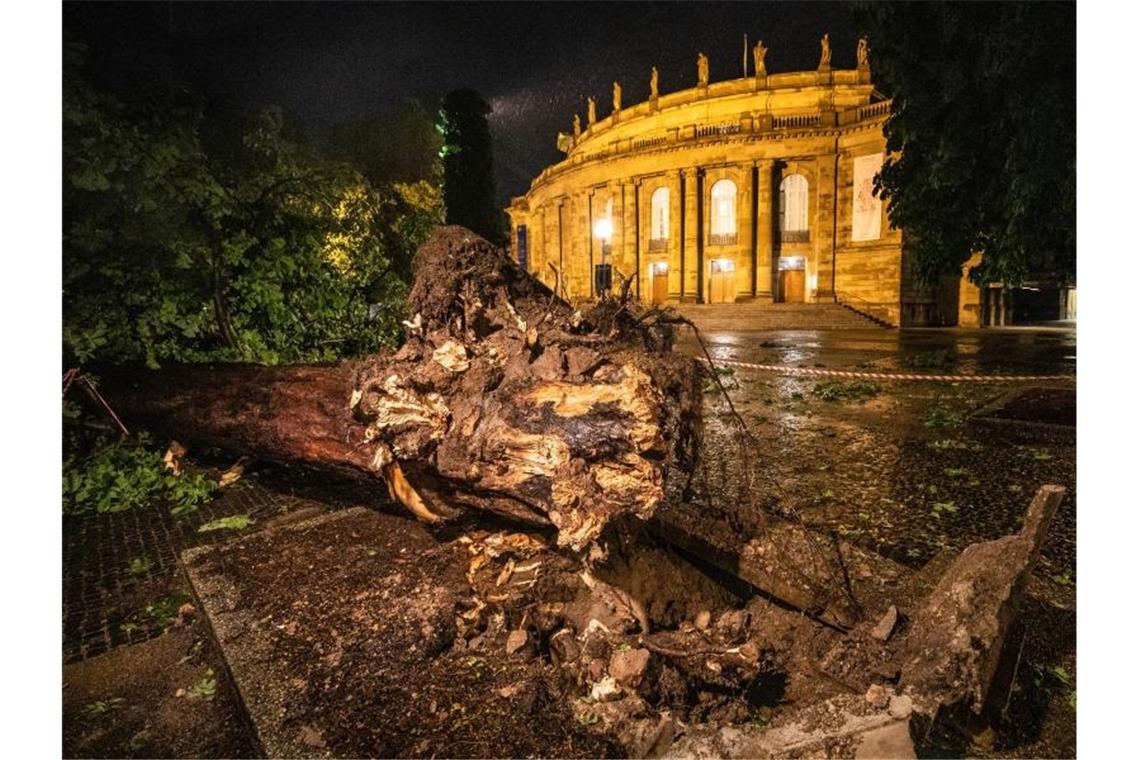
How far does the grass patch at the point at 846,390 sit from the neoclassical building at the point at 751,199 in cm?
1925

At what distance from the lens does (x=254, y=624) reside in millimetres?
2750

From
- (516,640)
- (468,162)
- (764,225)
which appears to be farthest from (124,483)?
(764,225)

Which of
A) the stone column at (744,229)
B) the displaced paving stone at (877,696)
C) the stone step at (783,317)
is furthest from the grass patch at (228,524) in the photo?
the stone column at (744,229)

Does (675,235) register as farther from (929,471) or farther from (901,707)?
(901,707)

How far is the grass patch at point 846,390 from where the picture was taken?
8938 mm

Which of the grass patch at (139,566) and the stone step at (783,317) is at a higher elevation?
the stone step at (783,317)

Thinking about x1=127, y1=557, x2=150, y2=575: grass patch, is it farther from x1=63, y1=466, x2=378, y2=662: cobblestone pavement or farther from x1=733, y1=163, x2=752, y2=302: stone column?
x1=733, y1=163, x2=752, y2=302: stone column

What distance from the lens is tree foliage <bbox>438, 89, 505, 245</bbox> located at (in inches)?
985

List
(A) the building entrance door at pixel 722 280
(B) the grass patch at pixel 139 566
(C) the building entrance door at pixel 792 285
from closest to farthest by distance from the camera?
(B) the grass patch at pixel 139 566 → (C) the building entrance door at pixel 792 285 → (A) the building entrance door at pixel 722 280

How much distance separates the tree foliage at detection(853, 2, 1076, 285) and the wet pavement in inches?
76.0

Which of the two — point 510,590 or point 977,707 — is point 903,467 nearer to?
point 977,707

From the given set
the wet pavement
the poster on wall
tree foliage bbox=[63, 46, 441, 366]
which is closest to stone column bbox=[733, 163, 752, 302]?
the poster on wall

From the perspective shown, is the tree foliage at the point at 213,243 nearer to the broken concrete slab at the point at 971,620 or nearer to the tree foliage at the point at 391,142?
the broken concrete slab at the point at 971,620

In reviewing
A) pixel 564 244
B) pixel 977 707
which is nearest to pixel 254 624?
pixel 977 707
